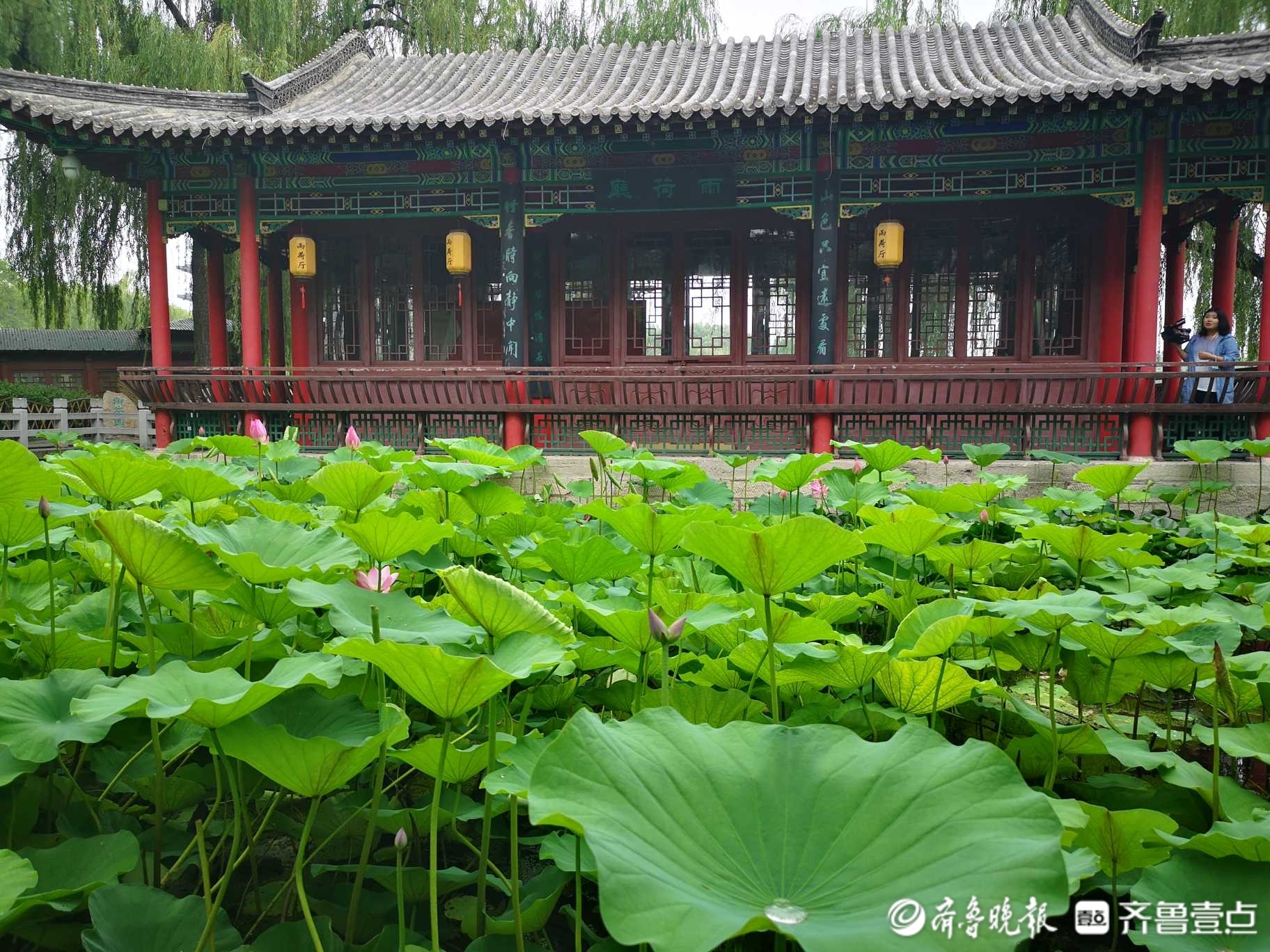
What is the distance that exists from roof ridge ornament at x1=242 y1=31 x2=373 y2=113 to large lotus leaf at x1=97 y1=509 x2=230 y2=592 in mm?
7864

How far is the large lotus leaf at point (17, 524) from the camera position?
4.17 feet

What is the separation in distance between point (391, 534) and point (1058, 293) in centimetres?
772

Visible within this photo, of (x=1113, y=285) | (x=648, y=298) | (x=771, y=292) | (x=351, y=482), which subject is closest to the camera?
(x=351, y=482)

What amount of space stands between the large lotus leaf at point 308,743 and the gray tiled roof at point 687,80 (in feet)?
19.9

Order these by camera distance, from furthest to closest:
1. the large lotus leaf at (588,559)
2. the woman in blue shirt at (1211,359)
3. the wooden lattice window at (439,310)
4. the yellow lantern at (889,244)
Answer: the wooden lattice window at (439,310) < the yellow lantern at (889,244) < the woman in blue shirt at (1211,359) < the large lotus leaf at (588,559)

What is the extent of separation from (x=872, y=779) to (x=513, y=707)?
600 millimetres

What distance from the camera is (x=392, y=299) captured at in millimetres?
8539

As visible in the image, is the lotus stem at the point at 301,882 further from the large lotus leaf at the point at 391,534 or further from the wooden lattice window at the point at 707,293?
the wooden lattice window at the point at 707,293

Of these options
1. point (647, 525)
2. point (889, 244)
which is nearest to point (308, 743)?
point (647, 525)

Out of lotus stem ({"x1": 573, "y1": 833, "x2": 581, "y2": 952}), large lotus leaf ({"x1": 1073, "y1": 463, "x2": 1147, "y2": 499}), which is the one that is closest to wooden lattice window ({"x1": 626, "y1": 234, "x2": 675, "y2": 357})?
large lotus leaf ({"x1": 1073, "y1": 463, "x2": 1147, "y2": 499})

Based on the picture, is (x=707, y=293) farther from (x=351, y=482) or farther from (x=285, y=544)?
(x=285, y=544)

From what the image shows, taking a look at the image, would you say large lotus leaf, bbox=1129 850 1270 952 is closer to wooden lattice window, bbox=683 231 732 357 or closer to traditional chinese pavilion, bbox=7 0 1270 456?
traditional chinese pavilion, bbox=7 0 1270 456

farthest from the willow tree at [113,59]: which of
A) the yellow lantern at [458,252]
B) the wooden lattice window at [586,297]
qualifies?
the wooden lattice window at [586,297]

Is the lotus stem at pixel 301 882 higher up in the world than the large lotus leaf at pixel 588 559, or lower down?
lower down
